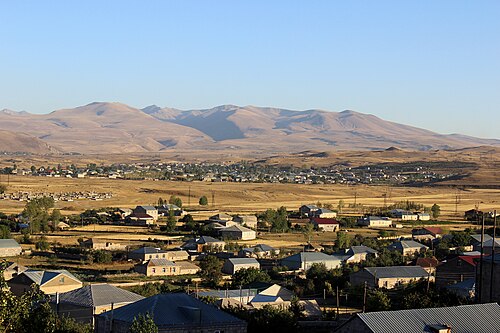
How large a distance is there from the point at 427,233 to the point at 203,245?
18.1 meters

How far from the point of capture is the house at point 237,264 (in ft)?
158

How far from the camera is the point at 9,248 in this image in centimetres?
5284

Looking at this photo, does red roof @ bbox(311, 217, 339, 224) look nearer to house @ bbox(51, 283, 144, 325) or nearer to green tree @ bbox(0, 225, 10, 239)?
green tree @ bbox(0, 225, 10, 239)

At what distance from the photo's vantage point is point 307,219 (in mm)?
79938

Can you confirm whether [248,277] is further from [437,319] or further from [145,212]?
[145,212]

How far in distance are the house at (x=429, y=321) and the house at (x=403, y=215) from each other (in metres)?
58.6

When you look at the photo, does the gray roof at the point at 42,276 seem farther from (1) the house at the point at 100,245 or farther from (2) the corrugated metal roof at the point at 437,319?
(2) the corrugated metal roof at the point at 437,319

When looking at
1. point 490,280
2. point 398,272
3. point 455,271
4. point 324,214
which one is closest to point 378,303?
point 490,280

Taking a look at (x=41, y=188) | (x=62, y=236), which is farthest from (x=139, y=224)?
(x=41, y=188)

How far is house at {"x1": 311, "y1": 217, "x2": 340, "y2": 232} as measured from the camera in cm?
7350

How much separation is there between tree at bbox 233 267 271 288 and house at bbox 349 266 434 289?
4386 millimetres

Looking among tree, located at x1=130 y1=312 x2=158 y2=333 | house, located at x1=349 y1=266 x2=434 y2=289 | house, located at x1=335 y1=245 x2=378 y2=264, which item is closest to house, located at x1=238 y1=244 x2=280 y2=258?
house, located at x1=335 y1=245 x2=378 y2=264

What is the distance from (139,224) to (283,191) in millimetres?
47764

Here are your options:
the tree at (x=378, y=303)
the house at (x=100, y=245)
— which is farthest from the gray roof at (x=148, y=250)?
the tree at (x=378, y=303)
